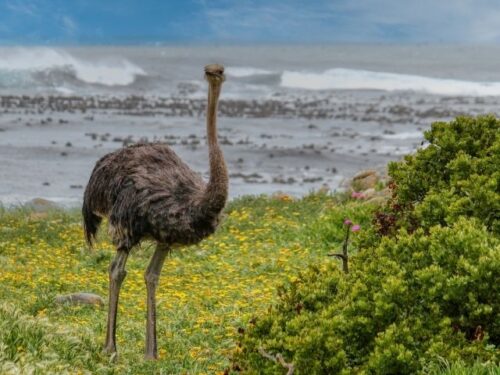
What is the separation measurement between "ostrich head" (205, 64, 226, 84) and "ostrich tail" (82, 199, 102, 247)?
203 centimetres

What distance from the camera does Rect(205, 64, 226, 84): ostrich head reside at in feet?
28.1

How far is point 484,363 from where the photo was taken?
5.95 metres

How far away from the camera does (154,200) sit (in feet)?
28.8

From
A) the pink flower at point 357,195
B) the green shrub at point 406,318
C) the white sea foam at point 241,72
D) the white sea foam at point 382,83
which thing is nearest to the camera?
the green shrub at point 406,318

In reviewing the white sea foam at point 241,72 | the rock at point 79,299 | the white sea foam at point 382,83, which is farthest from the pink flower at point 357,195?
the white sea foam at point 241,72

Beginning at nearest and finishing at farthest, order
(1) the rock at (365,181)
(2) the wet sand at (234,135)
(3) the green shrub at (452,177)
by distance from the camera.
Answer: (3) the green shrub at (452,177) → (1) the rock at (365,181) → (2) the wet sand at (234,135)

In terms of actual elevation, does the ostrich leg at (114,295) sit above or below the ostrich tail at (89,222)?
below

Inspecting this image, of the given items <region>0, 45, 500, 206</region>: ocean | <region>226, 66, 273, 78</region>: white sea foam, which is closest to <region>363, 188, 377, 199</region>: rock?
<region>0, 45, 500, 206</region>: ocean

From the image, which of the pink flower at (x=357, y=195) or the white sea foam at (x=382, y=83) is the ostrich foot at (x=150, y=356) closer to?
the pink flower at (x=357, y=195)

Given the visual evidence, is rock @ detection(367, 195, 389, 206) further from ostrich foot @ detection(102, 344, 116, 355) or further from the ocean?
ostrich foot @ detection(102, 344, 116, 355)

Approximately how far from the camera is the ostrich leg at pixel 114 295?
8992 mm

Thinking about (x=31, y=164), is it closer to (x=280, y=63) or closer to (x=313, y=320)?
(x=313, y=320)

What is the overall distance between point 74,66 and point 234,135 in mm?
37858

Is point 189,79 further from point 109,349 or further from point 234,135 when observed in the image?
point 109,349
